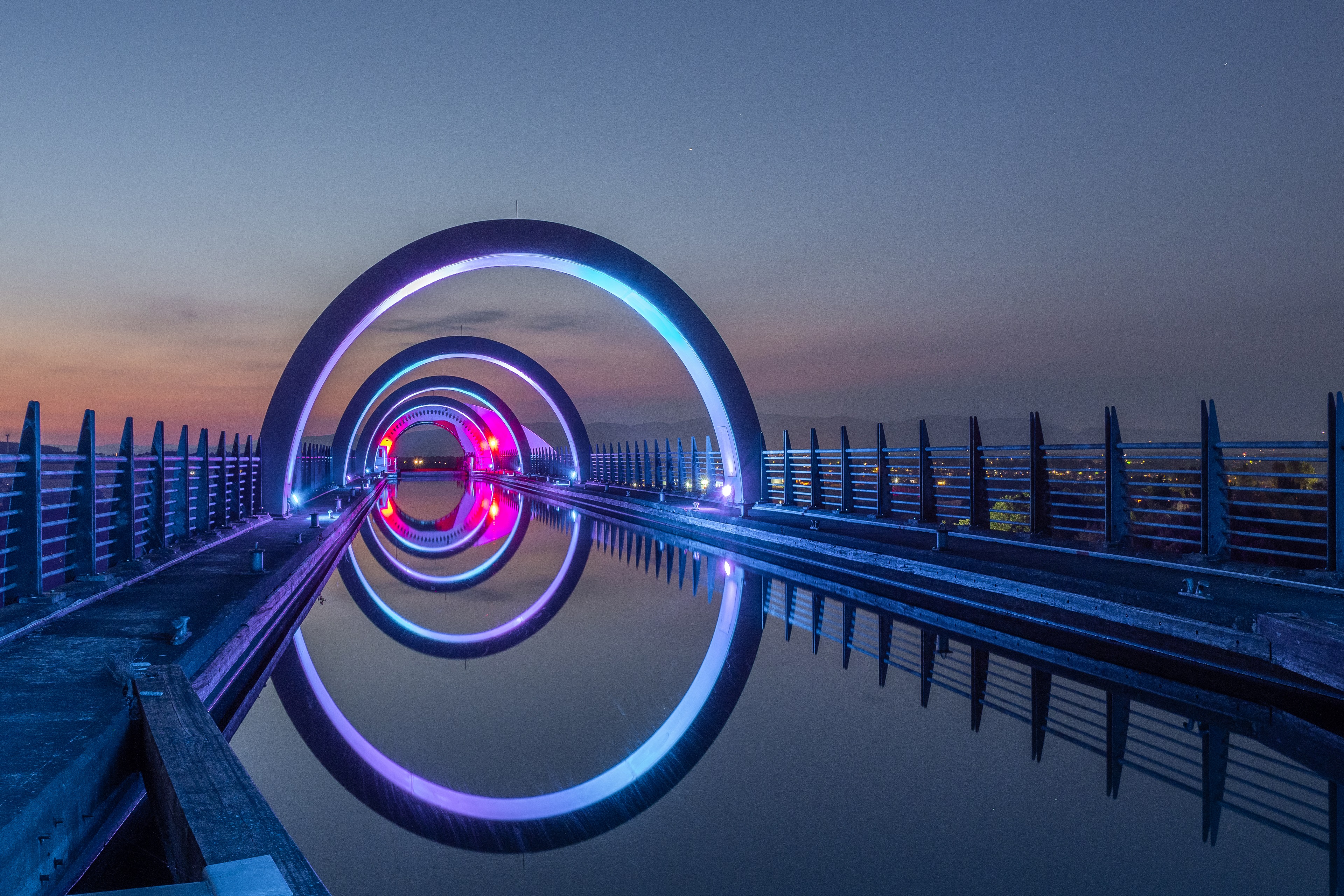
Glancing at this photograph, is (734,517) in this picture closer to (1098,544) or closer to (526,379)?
(1098,544)

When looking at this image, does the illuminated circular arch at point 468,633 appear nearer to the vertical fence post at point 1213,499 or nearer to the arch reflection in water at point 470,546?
the arch reflection in water at point 470,546

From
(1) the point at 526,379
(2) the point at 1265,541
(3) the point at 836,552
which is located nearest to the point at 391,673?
(3) the point at 836,552

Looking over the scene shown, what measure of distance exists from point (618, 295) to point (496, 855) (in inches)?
607

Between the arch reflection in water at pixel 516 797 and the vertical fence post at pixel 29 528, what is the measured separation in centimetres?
201

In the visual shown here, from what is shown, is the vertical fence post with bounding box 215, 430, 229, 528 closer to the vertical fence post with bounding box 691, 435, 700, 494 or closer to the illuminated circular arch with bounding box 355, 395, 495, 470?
the vertical fence post with bounding box 691, 435, 700, 494

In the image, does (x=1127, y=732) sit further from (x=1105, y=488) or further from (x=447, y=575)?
(x=447, y=575)

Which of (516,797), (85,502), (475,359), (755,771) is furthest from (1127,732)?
(475,359)

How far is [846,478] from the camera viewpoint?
13.5m

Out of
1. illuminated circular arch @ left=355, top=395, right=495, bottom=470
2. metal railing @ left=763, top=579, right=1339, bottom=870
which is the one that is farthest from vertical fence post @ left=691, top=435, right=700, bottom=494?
illuminated circular arch @ left=355, top=395, right=495, bottom=470

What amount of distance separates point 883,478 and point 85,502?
10249 millimetres

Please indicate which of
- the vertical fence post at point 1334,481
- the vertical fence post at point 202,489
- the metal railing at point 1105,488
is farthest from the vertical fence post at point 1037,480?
the vertical fence post at point 202,489

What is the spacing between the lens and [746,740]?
447 centimetres

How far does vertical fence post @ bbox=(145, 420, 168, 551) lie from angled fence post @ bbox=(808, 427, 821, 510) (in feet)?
33.3

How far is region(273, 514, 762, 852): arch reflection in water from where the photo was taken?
3.43 meters
